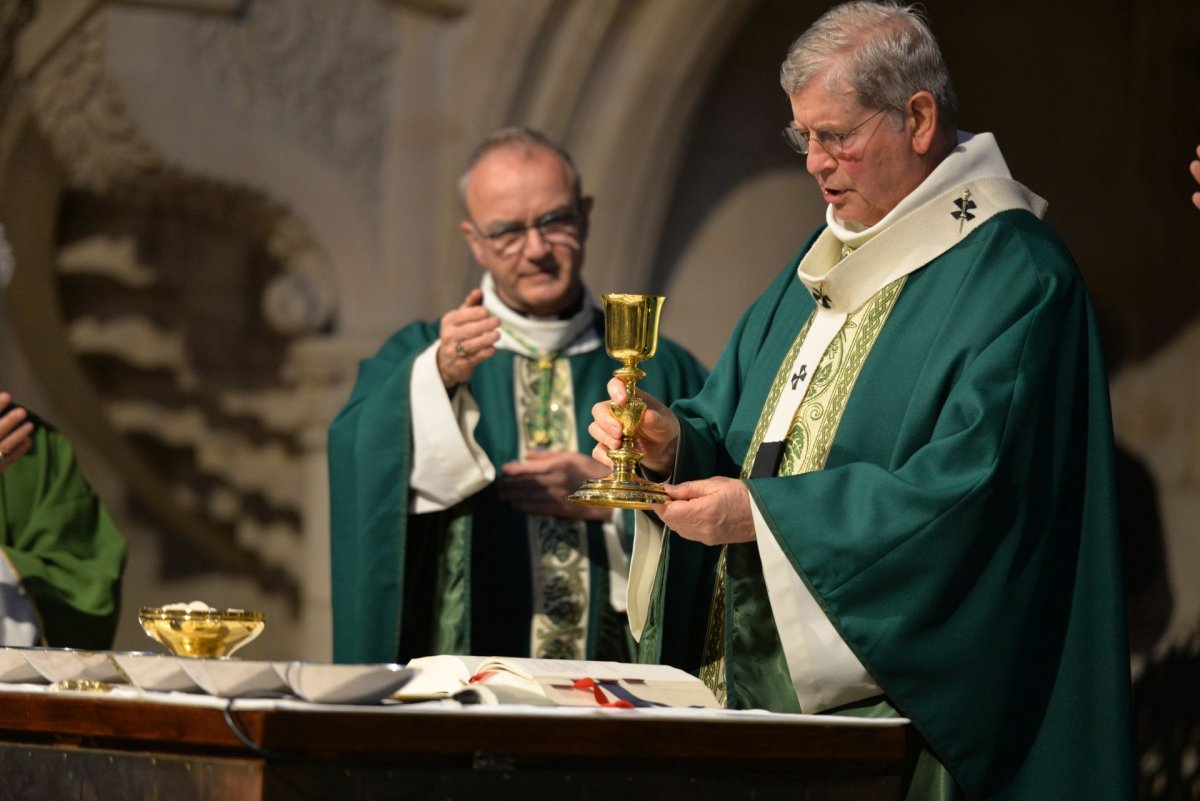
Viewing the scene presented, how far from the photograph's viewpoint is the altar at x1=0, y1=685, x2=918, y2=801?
2.47 meters

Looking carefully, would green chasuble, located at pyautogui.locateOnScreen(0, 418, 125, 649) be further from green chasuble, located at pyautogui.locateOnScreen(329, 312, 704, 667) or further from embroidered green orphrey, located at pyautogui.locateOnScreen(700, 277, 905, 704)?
embroidered green orphrey, located at pyautogui.locateOnScreen(700, 277, 905, 704)

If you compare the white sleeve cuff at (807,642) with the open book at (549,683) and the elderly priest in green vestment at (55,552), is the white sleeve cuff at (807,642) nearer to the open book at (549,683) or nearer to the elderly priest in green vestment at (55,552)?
the open book at (549,683)

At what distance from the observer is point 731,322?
7.61m

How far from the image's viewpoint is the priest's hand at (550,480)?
4934 millimetres

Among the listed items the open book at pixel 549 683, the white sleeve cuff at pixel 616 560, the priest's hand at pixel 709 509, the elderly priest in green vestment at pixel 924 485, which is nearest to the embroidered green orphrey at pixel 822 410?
the elderly priest in green vestment at pixel 924 485

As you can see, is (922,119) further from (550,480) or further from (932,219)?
(550,480)

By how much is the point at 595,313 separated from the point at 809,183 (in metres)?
2.55

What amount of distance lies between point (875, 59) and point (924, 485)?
84 centimetres

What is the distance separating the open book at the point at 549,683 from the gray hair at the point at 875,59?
44.8 inches

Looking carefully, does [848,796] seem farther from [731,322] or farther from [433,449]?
[731,322]

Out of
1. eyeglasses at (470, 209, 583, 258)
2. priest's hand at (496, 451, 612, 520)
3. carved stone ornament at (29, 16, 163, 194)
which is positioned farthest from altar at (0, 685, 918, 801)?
carved stone ornament at (29, 16, 163, 194)

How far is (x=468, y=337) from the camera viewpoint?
4.59 m

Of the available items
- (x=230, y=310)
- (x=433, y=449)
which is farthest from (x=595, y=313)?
(x=230, y=310)

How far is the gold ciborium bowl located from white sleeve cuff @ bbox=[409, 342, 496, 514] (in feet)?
5.91
